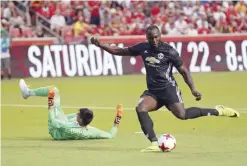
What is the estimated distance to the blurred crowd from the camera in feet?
108

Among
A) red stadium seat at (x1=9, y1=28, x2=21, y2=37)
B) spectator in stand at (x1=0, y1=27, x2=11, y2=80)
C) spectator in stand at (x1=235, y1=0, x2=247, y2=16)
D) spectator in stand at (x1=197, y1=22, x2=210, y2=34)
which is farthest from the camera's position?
spectator in stand at (x1=235, y1=0, x2=247, y2=16)

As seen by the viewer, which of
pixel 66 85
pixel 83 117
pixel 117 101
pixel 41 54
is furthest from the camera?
pixel 41 54

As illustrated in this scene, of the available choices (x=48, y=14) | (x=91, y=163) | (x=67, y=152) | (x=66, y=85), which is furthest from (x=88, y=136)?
(x=48, y=14)

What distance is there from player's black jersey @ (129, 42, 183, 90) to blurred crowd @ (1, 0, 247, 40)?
18727 mm

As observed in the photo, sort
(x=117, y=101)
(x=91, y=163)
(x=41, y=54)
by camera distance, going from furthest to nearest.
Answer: (x=41, y=54) < (x=117, y=101) < (x=91, y=163)

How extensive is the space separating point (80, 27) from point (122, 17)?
2.30 metres

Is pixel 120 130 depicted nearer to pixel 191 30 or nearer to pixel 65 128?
pixel 65 128

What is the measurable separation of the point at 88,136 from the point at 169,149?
2.31 m

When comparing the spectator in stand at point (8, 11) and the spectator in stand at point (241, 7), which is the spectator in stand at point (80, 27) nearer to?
the spectator in stand at point (8, 11)

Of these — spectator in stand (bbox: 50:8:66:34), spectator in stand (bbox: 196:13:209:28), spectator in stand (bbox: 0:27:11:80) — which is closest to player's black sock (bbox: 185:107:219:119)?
spectator in stand (bbox: 0:27:11:80)

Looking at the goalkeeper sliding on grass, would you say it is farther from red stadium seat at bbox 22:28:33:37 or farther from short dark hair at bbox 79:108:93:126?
red stadium seat at bbox 22:28:33:37

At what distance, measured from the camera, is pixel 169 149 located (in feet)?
43.2

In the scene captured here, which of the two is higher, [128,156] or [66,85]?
[128,156]

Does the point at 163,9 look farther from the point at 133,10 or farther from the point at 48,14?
the point at 48,14
